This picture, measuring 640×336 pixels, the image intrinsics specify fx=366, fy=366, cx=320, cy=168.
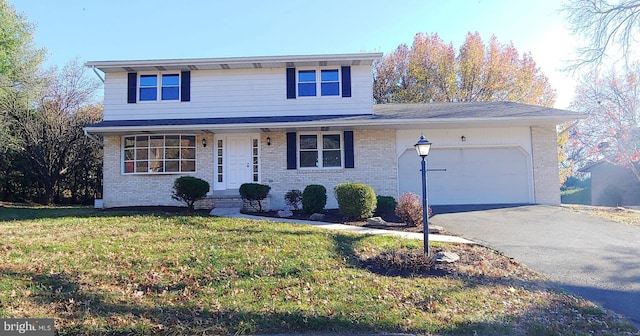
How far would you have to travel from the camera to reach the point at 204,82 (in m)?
14.2

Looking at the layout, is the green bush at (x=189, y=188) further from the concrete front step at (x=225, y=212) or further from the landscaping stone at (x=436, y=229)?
the landscaping stone at (x=436, y=229)

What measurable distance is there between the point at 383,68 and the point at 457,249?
75.1 feet

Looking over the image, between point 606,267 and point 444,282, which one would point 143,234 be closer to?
point 444,282

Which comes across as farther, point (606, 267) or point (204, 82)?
point (204, 82)

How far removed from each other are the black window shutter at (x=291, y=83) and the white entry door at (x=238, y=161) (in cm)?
230

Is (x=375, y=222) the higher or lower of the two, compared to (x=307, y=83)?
lower

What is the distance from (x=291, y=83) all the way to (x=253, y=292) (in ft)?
34.9

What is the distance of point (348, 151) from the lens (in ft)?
44.3

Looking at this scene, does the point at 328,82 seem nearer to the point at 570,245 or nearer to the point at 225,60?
the point at 225,60

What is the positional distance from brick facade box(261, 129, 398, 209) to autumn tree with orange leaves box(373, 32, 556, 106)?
1399 centimetres

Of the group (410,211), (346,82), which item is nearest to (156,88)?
(346,82)

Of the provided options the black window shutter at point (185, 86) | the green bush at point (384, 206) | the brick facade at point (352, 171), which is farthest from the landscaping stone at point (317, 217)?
the black window shutter at point (185, 86)

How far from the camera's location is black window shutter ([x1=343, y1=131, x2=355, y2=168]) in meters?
13.5

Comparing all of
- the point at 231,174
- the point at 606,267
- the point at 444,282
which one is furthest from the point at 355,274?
the point at 231,174
